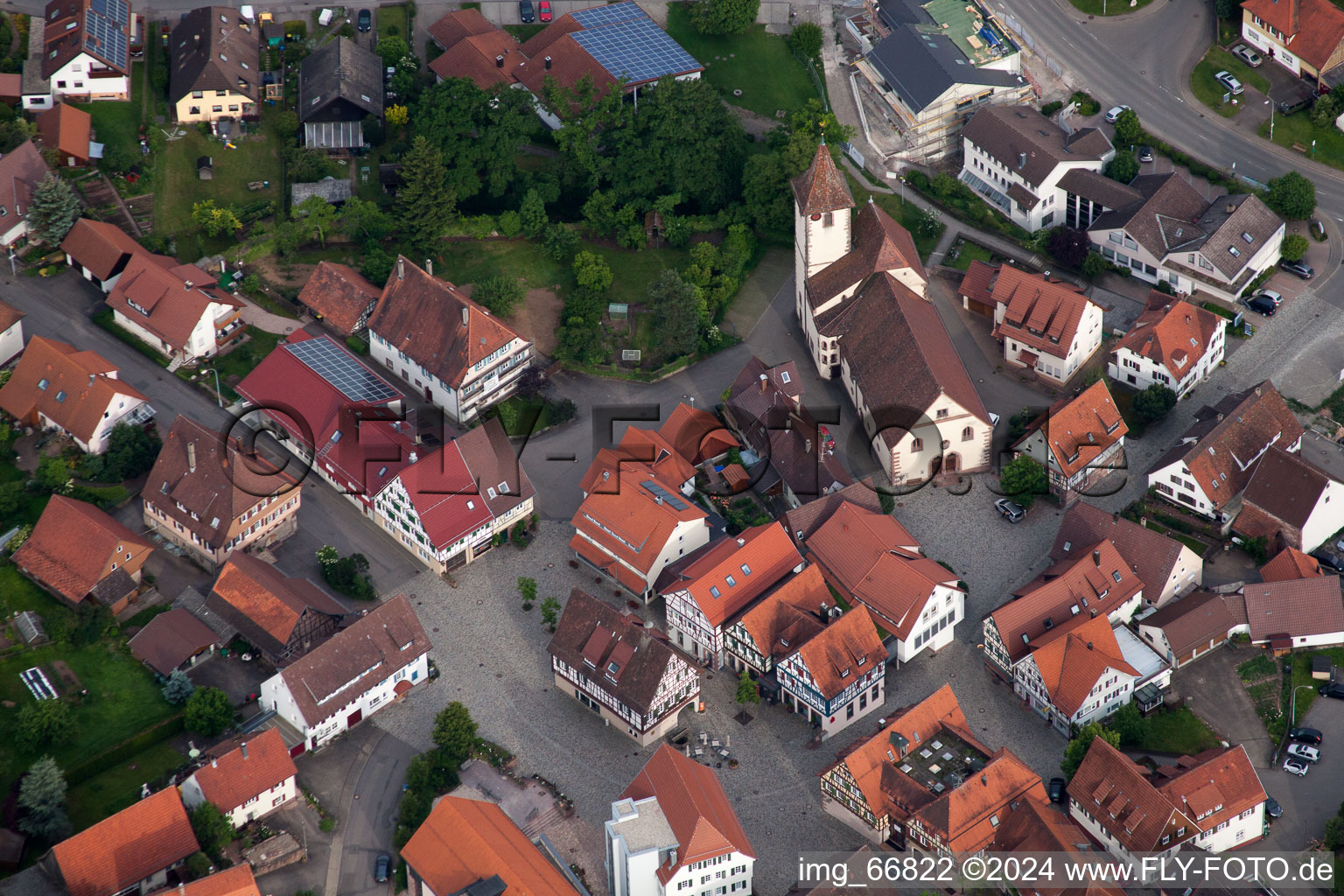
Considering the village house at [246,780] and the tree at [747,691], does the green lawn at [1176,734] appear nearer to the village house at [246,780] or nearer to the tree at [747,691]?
the tree at [747,691]

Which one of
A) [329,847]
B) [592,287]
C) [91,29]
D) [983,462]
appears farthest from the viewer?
[91,29]

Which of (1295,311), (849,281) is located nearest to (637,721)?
(849,281)

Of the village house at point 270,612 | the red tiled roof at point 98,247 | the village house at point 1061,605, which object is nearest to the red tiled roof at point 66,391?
the red tiled roof at point 98,247

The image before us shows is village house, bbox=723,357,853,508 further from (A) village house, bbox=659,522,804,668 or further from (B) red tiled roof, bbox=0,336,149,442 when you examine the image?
(B) red tiled roof, bbox=0,336,149,442

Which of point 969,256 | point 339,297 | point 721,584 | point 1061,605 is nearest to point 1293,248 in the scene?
point 969,256

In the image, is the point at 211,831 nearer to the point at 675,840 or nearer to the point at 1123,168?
the point at 675,840

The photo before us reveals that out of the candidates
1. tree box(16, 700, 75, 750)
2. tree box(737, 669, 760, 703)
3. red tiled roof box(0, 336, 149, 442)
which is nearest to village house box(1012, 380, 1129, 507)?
tree box(737, 669, 760, 703)

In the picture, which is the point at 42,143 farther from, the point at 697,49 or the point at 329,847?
the point at 329,847
